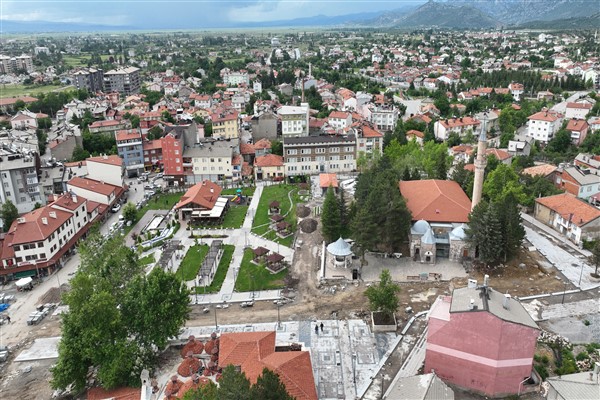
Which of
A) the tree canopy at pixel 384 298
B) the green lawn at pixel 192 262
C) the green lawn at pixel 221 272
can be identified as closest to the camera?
the tree canopy at pixel 384 298

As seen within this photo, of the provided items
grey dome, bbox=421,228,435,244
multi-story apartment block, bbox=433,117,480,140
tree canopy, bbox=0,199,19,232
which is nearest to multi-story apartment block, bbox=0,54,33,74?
tree canopy, bbox=0,199,19,232

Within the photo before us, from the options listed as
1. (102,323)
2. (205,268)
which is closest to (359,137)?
(205,268)

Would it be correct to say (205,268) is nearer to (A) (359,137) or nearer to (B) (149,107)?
(A) (359,137)

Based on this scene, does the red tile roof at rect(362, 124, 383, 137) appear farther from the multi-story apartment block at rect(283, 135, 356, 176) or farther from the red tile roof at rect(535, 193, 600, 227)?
the red tile roof at rect(535, 193, 600, 227)

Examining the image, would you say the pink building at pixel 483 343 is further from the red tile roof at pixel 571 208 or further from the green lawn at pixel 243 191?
the green lawn at pixel 243 191

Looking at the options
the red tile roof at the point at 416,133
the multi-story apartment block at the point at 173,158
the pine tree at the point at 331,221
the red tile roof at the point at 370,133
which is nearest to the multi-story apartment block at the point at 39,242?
the multi-story apartment block at the point at 173,158

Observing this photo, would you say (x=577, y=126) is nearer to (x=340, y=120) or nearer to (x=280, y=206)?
(x=340, y=120)
